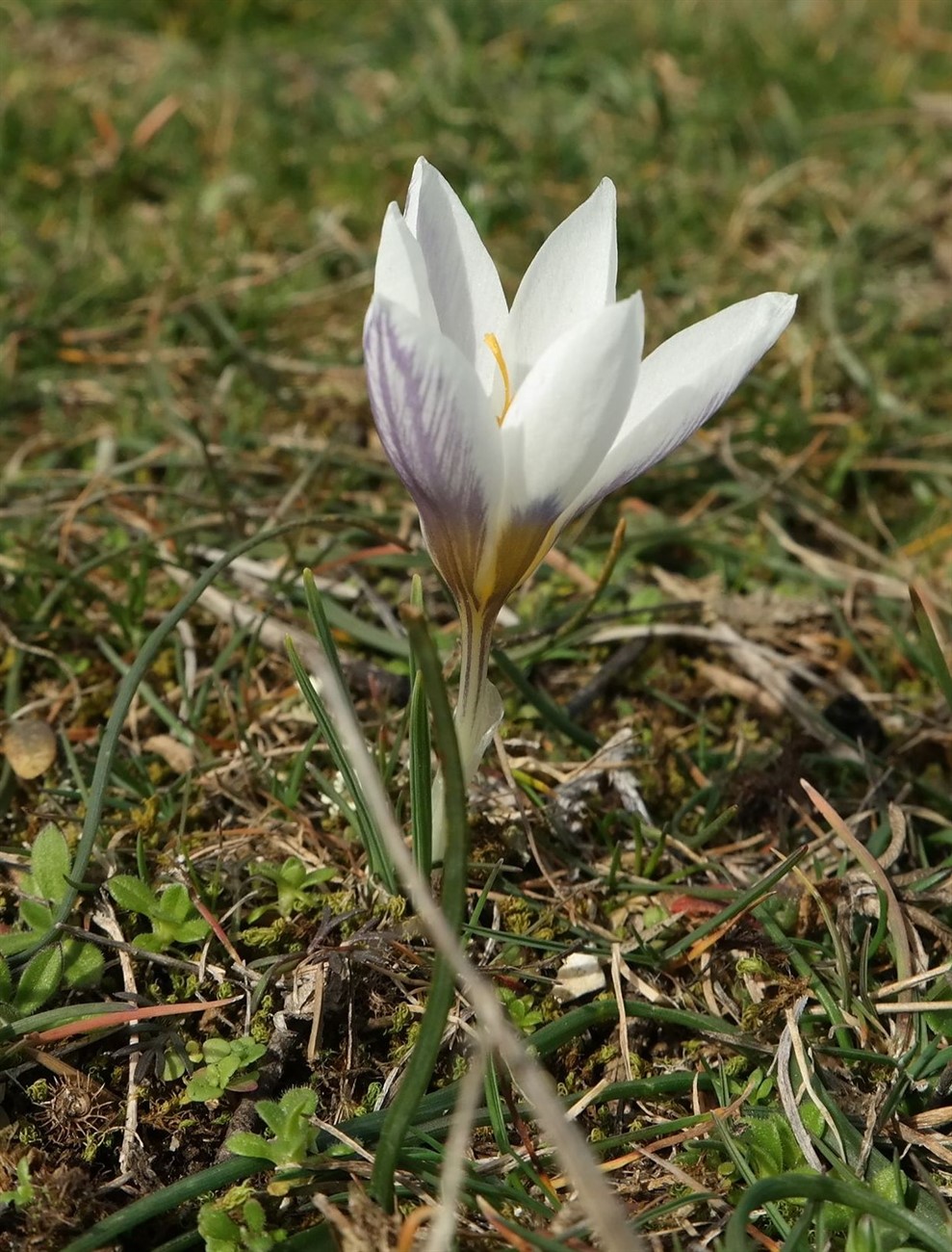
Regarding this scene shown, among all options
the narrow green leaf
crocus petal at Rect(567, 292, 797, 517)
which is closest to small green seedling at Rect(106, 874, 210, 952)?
the narrow green leaf

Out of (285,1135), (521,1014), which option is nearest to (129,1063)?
(285,1135)

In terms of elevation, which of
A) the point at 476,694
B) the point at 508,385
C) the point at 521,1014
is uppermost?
the point at 508,385

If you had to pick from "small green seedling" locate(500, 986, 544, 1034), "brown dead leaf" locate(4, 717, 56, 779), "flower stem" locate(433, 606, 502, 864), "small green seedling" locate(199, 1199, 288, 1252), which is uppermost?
"flower stem" locate(433, 606, 502, 864)

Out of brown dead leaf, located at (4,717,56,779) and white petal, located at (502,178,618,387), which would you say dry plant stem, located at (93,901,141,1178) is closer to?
brown dead leaf, located at (4,717,56,779)

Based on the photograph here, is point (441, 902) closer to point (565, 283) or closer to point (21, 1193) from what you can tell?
point (21, 1193)

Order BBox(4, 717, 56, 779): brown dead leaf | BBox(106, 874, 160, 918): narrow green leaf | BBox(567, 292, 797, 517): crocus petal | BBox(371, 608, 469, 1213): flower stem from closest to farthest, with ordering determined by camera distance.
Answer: BBox(371, 608, 469, 1213): flower stem → BBox(567, 292, 797, 517): crocus petal → BBox(106, 874, 160, 918): narrow green leaf → BBox(4, 717, 56, 779): brown dead leaf

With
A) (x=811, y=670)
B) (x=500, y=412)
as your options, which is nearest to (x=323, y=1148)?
(x=500, y=412)

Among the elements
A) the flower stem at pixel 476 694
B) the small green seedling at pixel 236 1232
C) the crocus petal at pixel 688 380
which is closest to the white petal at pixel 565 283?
the crocus petal at pixel 688 380

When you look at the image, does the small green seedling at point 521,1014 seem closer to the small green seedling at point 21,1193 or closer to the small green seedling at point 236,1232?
the small green seedling at point 236,1232
